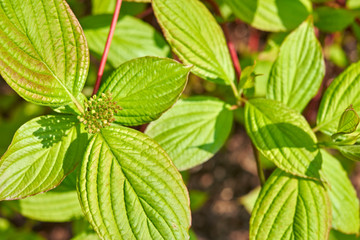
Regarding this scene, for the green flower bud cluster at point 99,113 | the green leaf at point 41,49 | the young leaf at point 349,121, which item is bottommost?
the young leaf at point 349,121

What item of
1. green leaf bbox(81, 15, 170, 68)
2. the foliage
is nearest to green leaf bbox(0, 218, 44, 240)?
the foliage

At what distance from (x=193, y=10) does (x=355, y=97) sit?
1.80 ft

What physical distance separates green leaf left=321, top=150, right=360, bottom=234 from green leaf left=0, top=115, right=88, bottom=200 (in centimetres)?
82

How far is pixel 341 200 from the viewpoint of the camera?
126 cm

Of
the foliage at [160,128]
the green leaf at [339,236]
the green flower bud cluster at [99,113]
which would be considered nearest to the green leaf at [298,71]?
the foliage at [160,128]

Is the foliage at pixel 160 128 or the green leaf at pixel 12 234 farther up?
the foliage at pixel 160 128

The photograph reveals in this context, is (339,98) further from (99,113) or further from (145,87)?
(99,113)

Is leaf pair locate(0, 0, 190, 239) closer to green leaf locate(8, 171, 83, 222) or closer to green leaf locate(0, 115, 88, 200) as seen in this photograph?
green leaf locate(0, 115, 88, 200)

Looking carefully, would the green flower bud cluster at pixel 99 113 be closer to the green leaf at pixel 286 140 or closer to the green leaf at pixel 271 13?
the green leaf at pixel 286 140

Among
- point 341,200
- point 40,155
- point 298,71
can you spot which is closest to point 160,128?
point 40,155

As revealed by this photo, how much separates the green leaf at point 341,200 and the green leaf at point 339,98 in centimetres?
15

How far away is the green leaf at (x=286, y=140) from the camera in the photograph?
1.01 meters

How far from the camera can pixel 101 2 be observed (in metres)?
1.57

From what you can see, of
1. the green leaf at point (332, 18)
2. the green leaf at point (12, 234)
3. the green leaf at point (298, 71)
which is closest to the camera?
the green leaf at point (298, 71)
